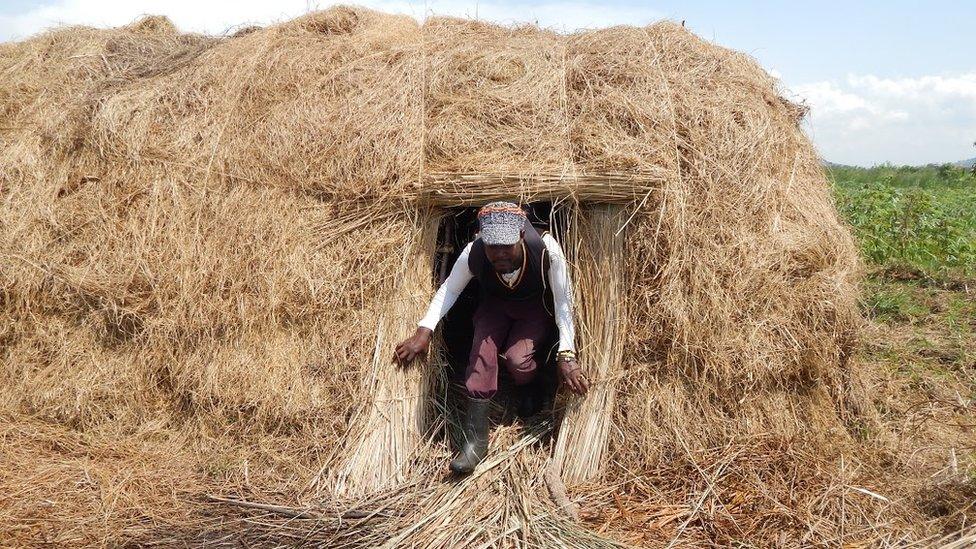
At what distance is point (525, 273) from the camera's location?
3836 mm

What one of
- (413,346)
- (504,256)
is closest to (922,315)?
(504,256)

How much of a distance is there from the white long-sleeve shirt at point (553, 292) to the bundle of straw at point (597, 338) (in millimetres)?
104

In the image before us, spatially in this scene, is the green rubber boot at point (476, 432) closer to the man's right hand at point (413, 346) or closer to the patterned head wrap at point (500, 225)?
the man's right hand at point (413, 346)

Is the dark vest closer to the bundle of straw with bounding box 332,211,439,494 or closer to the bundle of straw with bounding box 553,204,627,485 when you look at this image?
the bundle of straw with bounding box 553,204,627,485

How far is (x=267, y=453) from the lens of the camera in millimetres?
3873

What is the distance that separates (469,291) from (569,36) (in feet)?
6.07

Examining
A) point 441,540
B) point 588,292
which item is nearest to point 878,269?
point 588,292

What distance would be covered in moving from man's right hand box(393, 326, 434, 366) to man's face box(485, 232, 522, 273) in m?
0.52

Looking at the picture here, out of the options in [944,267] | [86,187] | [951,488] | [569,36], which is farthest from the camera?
[944,267]

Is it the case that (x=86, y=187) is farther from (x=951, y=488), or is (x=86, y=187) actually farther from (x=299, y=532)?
(x=951, y=488)

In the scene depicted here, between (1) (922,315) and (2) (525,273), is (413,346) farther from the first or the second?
(1) (922,315)

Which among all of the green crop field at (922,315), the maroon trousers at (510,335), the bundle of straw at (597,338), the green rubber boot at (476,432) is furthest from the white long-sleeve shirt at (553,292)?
the green crop field at (922,315)

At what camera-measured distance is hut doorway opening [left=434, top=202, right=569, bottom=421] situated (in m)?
4.25

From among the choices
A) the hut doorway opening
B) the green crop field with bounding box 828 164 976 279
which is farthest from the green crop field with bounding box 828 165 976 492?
the hut doorway opening
